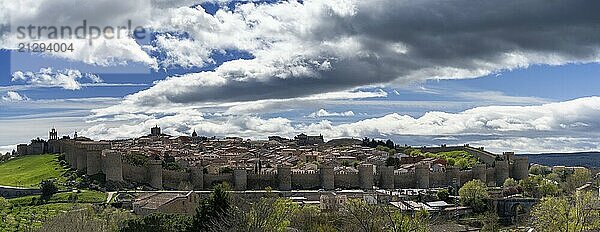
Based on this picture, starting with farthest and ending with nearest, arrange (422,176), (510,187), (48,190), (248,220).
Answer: (422,176), (510,187), (48,190), (248,220)

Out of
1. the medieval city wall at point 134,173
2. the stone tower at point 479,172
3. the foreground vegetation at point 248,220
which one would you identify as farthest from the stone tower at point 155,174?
the foreground vegetation at point 248,220

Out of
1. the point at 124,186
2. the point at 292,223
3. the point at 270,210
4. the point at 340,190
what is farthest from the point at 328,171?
the point at 270,210

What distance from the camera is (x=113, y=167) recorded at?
53062mm

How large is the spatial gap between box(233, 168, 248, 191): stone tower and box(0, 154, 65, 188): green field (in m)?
11.9

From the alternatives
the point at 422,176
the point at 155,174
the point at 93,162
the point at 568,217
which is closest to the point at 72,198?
the point at 93,162

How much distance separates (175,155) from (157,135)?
140 feet

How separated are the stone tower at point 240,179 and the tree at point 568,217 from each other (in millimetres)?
30189

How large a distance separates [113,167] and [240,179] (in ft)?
29.2

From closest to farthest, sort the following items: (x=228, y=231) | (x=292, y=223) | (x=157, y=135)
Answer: (x=228, y=231) → (x=292, y=223) → (x=157, y=135)

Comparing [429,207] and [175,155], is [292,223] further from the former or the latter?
[175,155]

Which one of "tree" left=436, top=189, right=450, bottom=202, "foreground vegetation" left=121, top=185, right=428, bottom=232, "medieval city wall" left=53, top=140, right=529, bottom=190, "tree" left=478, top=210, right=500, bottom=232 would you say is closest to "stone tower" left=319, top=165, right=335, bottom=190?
"medieval city wall" left=53, top=140, right=529, bottom=190

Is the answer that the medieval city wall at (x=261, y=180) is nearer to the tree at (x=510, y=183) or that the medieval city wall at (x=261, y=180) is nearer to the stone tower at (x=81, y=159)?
the stone tower at (x=81, y=159)

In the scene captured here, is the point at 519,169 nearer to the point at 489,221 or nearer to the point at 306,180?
the point at 306,180

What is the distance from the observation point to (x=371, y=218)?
2825 centimetres
